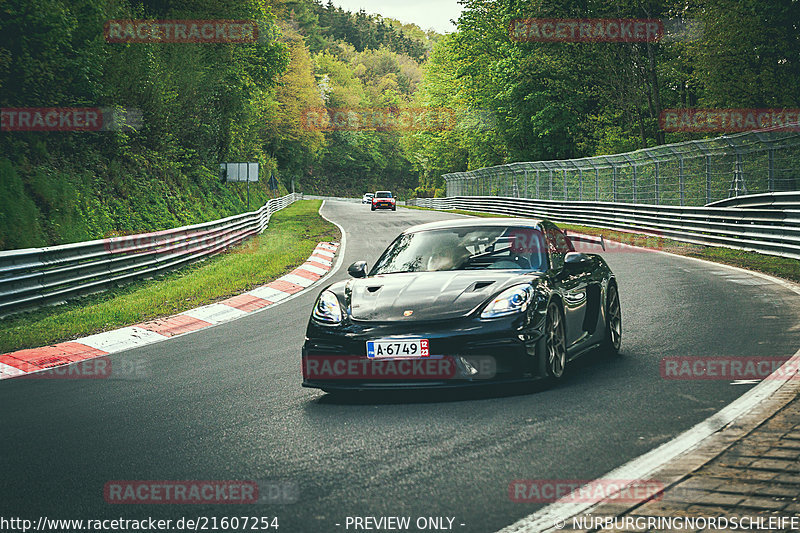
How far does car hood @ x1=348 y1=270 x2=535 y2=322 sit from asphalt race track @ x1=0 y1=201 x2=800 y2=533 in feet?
2.27

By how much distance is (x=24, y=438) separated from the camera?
→ 5.88 metres

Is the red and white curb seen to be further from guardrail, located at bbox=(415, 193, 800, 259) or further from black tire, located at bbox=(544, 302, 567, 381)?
guardrail, located at bbox=(415, 193, 800, 259)

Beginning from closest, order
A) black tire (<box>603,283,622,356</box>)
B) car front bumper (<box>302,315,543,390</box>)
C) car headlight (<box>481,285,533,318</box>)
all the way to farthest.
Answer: car front bumper (<box>302,315,543,390</box>)
car headlight (<box>481,285,533,318</box>)
black tire (<box>603,283,622,356</box>)

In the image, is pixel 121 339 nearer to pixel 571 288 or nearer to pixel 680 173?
pixel 571 288

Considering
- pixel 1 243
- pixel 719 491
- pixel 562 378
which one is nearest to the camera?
pixel 719 491

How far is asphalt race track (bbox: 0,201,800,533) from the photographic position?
168 inches

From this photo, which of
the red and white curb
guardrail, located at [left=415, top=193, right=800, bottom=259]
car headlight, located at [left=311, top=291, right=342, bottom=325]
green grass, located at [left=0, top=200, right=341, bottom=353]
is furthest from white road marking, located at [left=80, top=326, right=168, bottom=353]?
guardrail, located at [left=415, top=193, right=800, bottom=259]

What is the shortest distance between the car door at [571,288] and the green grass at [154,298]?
6.48m

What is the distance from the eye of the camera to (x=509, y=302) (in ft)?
21.2

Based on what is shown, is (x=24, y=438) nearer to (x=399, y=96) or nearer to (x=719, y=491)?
(x=719, y=491)

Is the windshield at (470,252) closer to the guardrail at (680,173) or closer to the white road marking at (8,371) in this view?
the white road marking at (8,371)

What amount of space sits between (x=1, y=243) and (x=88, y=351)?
6.96 meters

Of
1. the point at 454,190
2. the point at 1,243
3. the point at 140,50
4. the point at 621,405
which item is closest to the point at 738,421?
the point at 621,405

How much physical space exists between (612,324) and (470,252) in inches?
70.4
